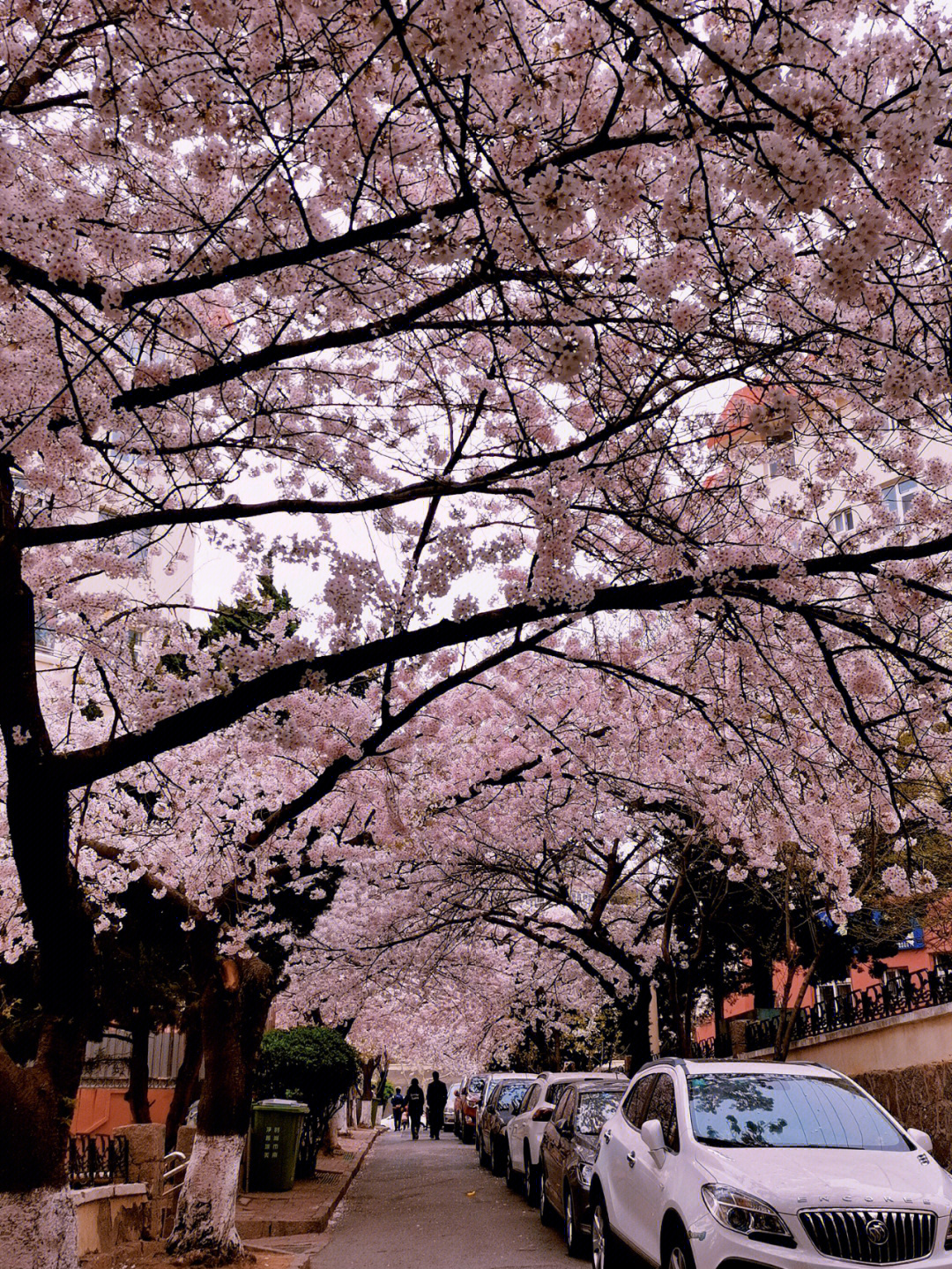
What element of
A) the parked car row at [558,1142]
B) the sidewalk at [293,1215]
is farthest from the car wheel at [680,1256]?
the sidewalk at [293,1215]

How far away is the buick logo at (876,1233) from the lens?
18.7 feet

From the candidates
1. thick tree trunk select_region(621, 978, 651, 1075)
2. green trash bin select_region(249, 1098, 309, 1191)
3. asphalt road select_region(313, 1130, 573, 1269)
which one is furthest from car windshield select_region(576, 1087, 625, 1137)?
green trash bin select_region(249, 1098, 309, 1191)

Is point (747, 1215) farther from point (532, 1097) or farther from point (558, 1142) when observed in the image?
point (532, 1097)

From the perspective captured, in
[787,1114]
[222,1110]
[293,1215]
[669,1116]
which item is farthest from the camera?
[293,1215]

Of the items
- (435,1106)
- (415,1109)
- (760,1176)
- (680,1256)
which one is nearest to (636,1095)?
(680,1256)

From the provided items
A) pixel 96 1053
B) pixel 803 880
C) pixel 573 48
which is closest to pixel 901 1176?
pixel 573 48

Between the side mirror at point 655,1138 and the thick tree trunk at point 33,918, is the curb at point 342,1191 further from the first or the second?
the thick tree trunk at point 33,918

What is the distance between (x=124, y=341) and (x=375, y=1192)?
590 inches

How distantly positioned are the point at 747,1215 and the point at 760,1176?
30 centimetres

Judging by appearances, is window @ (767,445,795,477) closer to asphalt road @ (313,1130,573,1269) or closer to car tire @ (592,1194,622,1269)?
car tire @ (592,1194,622,1269)

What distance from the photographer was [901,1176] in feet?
20.6

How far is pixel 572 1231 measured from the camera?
34.4 ft

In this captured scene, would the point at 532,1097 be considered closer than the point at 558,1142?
No

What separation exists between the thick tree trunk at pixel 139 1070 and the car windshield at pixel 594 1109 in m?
9.69
